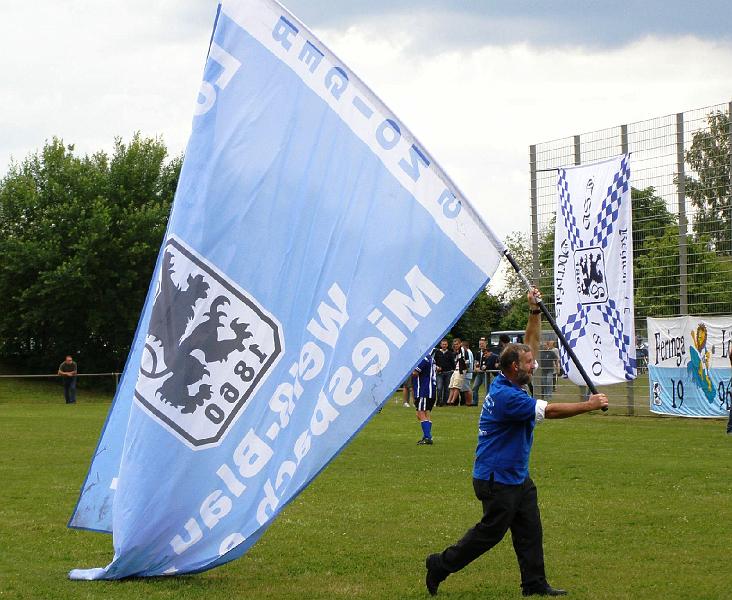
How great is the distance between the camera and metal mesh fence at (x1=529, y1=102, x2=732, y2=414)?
89.1 feet

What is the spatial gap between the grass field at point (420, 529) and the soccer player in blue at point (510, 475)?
0.26 meters

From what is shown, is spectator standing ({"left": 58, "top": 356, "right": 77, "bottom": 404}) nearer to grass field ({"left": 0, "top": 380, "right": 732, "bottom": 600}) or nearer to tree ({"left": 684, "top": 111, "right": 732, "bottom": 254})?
grass field ({"left": 0, "top": 380, "right": 732, "bottom": 600})

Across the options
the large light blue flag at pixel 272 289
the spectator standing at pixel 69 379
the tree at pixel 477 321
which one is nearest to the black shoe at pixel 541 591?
the large light blue flag at pixel 272 289

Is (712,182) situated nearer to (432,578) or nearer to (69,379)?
(432,578)

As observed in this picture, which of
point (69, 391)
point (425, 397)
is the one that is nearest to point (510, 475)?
point (425, 397)

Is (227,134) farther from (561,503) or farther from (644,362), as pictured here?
(644,362)

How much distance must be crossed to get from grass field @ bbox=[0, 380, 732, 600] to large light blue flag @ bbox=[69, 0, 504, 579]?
78cm

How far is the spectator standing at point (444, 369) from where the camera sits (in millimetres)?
37594

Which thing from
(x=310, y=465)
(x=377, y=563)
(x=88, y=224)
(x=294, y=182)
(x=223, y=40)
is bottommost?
(x=377, y=563)

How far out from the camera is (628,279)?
2569 centimetres

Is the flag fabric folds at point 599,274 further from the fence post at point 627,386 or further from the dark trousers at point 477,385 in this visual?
the dark trousers at point 477,385

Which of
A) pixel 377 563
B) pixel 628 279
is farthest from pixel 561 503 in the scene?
pixel 628 279

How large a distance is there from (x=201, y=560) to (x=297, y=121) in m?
3.24

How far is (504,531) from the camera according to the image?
776 centimetres
